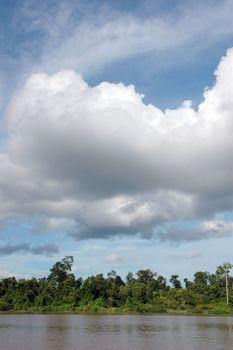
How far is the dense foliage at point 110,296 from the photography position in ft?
360

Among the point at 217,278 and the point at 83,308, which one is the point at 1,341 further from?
the point at 217,278

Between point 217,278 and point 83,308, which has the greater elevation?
point 217,278

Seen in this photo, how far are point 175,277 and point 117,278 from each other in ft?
66.6

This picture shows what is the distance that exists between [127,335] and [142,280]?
96.1 meters

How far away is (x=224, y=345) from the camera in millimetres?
35312

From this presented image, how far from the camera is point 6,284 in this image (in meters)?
131

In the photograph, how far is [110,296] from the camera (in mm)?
115125

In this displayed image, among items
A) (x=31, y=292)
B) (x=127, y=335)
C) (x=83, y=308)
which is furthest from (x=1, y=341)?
(x=31, y=292)

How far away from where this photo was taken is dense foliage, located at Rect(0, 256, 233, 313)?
10981cm

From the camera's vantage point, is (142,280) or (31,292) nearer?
(31,292)

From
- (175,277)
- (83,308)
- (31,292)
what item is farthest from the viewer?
(175,277)

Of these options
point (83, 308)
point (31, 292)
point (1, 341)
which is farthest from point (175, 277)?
point (1, 341)

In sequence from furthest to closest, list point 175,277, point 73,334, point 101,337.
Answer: point 175,277, point 73,334, point 101,337

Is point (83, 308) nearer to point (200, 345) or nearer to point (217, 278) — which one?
point (217, 278)
